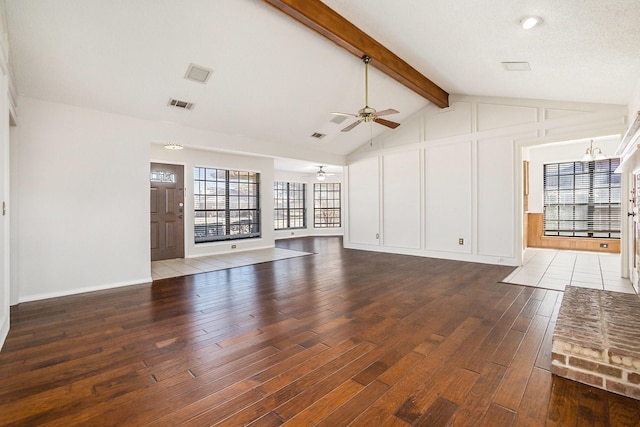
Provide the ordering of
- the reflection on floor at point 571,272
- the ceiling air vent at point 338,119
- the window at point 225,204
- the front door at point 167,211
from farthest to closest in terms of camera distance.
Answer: the window at point 225,204, the front door at point 167,211, the ceiling air vent at point 338,119, the reflection on floor at point 571,272

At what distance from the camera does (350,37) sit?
12.1ft

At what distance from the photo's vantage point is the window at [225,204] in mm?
6988

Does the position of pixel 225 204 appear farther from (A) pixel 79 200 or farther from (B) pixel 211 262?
(A) pixel 79 200

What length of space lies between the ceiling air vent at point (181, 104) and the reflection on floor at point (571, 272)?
528cm

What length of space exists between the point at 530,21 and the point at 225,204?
21.5 feet

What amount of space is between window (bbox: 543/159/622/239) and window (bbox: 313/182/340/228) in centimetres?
643

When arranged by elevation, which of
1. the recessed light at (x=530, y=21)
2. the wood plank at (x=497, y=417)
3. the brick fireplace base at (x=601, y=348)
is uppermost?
the recessed light at (x=530, y=21)

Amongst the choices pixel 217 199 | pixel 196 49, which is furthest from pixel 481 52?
pixel 217 199

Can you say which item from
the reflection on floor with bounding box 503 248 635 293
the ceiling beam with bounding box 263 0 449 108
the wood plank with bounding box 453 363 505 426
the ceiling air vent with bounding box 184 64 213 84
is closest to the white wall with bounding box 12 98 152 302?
the ceiling air vent with bounding box 184 64 213 84

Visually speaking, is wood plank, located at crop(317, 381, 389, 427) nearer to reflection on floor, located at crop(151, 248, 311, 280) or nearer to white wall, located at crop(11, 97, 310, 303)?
white wall, located at crop(11, 97, 310, 303)

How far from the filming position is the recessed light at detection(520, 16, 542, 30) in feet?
8.86

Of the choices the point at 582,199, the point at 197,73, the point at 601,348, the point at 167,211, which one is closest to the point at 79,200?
the point at 197,73

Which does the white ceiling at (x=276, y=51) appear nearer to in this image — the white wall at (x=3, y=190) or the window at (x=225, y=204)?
the white wall at (x=3, y=190)

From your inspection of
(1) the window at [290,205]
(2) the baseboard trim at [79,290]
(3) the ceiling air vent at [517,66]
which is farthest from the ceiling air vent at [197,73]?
(1) the window at [290,205]
